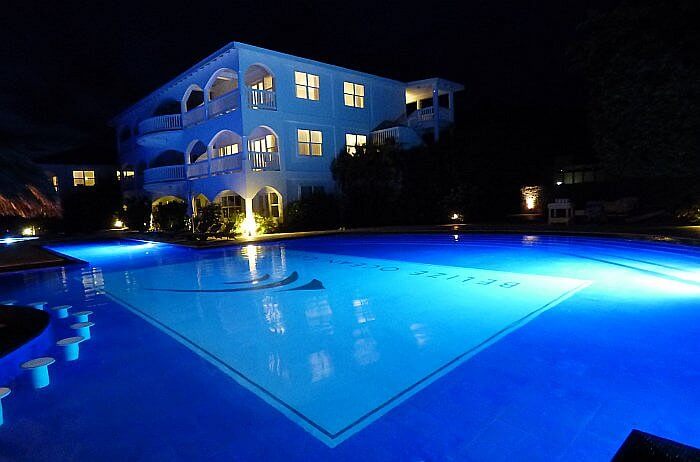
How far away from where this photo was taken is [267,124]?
66.2 ft

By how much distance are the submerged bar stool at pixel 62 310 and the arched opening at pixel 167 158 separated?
21.2 metres

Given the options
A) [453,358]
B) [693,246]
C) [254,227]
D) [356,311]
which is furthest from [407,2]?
[453,358]

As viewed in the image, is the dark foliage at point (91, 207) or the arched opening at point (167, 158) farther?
the dark foliage at point (91, 207)

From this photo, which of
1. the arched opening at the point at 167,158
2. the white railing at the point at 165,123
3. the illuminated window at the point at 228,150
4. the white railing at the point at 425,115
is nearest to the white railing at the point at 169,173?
the white railing at the point at 165,123

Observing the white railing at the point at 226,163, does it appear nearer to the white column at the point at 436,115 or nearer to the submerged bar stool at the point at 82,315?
the white column at the point at 436,115

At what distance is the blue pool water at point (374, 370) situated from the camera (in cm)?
295

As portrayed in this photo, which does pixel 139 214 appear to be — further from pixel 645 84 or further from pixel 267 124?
pixel 645 84

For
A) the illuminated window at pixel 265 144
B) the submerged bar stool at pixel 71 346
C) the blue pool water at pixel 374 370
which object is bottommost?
the blue pool water at pixel 374 370

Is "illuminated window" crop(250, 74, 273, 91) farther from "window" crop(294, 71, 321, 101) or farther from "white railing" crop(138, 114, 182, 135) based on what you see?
"white railing" crop(138, 114, 182, 135)

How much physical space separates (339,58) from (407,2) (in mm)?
6992

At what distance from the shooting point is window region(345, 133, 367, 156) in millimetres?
23234

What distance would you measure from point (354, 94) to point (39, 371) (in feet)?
72.3

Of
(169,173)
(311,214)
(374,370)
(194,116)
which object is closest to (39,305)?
(374,370)

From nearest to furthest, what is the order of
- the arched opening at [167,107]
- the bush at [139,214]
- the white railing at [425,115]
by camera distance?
the white railing at [425,115]
the bush at [139,214]
the arched opening at [167,107]
